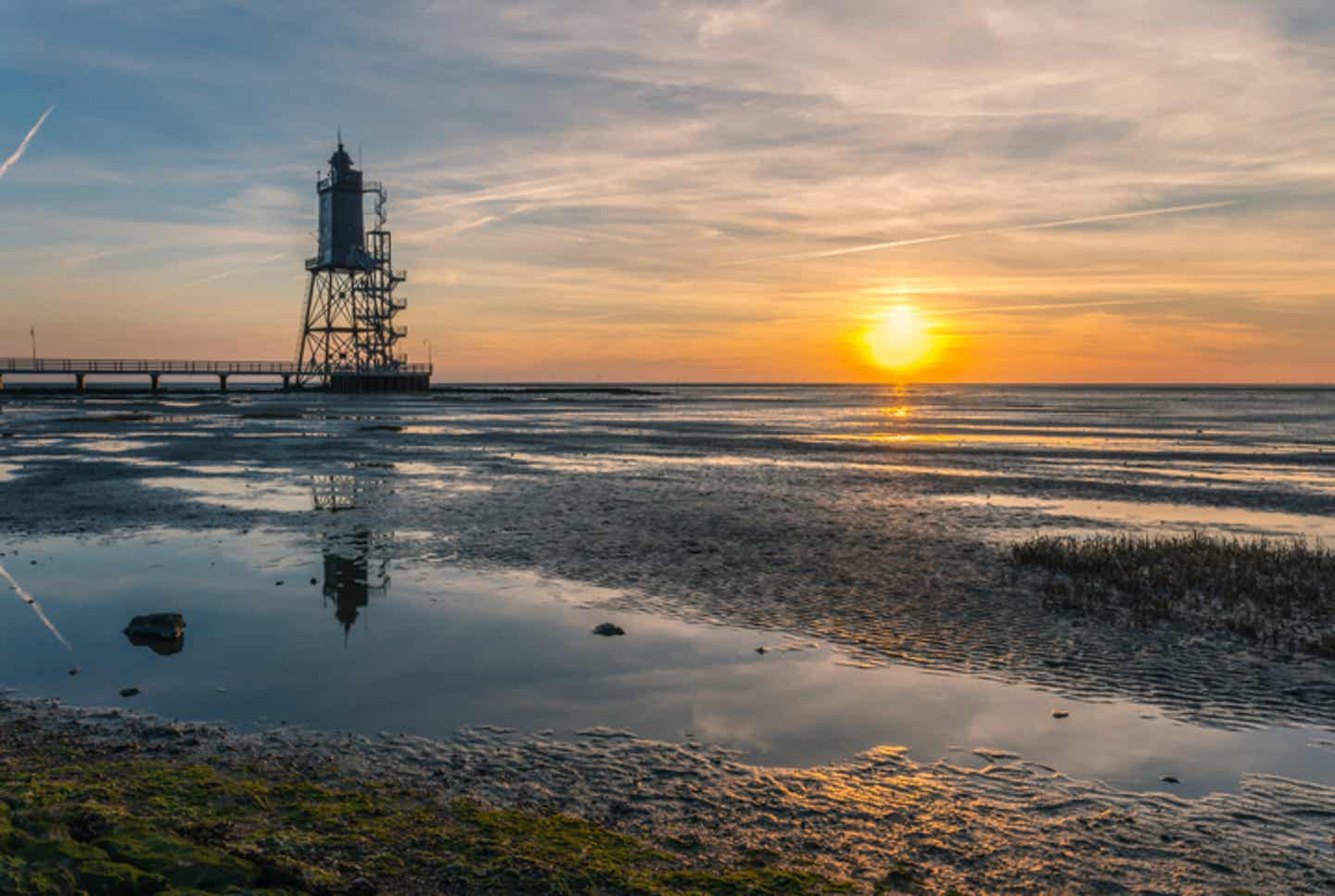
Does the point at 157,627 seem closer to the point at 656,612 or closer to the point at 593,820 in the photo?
the point at 656,612

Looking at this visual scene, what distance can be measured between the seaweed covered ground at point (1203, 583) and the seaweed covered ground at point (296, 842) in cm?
929

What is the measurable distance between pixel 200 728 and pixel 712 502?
17228 mm

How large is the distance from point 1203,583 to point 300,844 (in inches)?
557

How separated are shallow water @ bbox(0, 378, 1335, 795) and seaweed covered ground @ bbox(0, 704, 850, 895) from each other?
159 centimetres

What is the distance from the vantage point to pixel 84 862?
527 centimetres

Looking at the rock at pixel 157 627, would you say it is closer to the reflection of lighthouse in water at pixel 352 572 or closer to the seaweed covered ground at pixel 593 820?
the reflection of lighthouse in water at pixel 352 572

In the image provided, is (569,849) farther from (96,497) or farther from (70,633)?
(96,497)

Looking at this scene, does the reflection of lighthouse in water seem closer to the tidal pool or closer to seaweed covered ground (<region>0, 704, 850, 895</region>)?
the tidal pool

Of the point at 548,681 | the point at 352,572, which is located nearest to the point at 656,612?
the point at 548,681

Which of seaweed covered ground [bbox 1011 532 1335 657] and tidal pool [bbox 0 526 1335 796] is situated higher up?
seaweed covered ground [bbox 1011 532 1335 657]

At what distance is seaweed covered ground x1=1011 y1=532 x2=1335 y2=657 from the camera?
40.4ft

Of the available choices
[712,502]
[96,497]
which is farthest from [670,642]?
[96,497]

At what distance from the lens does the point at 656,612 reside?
1287cm

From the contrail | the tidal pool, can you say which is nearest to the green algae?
the tidal pool
